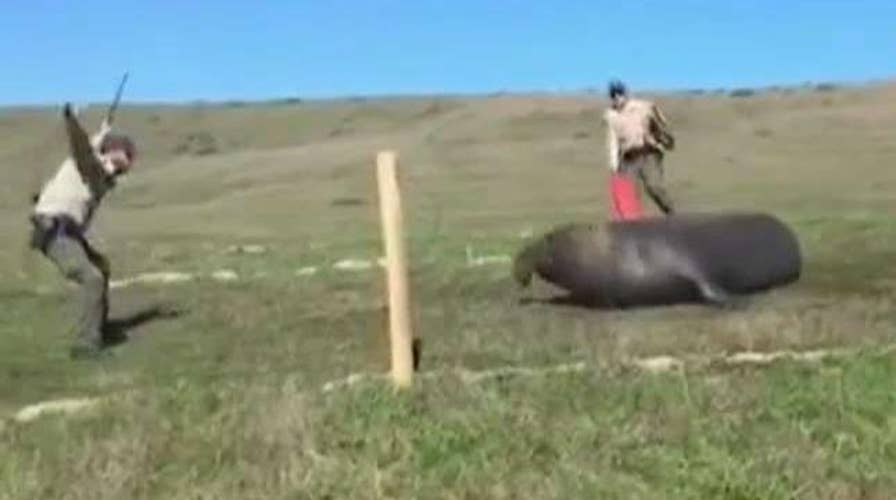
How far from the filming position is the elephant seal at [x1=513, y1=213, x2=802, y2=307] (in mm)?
16750

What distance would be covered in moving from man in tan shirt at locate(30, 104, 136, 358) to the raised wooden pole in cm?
348

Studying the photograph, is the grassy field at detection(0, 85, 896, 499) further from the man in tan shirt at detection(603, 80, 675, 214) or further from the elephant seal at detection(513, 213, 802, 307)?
the man in tan shirt at detection(603, 80, 675, 214)

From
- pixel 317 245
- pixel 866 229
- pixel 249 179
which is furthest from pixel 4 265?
pixel 249 179

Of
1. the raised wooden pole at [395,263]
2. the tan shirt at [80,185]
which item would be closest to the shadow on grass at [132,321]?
the tan shirt at [80,185]

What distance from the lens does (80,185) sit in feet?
51.5

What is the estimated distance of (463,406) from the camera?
455 inches

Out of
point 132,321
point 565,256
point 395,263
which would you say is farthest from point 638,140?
point 395,263

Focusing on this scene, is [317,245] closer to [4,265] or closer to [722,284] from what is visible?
[4,265]

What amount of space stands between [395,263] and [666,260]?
454 centimetres

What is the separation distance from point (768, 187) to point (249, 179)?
1482 cm

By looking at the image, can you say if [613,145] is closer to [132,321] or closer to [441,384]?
[132,321]

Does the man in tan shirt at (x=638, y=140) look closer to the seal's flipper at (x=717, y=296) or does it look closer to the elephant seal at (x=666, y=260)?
the elephant seal at (x=666, y=260)

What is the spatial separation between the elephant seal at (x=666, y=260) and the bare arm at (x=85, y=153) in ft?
12.6

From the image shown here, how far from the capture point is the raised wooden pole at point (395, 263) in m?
12.6
